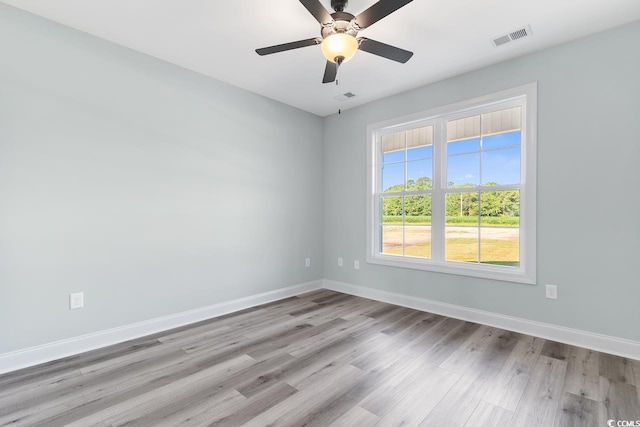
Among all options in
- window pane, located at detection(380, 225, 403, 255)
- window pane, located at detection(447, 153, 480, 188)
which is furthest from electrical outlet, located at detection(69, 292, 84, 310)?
window pane, located at detection(447, 153, 480, 188)

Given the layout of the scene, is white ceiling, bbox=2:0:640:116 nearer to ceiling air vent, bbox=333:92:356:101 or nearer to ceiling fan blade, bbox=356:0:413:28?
ceiling fan blade, bbox=356:0:413:28

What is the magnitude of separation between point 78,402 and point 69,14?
2859 millimetres

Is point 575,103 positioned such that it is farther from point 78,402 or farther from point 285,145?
point 78,402

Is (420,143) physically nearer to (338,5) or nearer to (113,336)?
(338,5)

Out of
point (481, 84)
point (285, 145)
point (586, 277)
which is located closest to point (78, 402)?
point (285, 145)

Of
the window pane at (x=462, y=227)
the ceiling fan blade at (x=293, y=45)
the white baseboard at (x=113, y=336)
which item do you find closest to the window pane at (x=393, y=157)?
the window pane at (x=462, y=227)

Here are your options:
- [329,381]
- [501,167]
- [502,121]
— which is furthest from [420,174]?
[329,381]

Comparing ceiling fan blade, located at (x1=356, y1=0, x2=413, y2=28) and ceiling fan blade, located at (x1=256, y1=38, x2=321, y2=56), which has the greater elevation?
ceiling fan blade, located at (x1=356, y1=0, x2=413, y2=28)

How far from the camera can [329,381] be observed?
6.82 feet

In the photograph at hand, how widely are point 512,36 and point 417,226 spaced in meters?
2.14

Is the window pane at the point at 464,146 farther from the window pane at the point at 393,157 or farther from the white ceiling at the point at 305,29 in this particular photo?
the white ceiling at the point at 305,29

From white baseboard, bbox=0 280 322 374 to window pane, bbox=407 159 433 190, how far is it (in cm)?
242

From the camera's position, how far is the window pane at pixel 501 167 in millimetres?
3051

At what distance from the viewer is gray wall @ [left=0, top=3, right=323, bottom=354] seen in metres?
2.27
